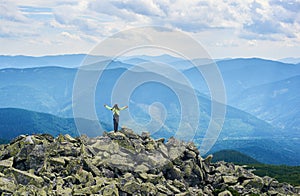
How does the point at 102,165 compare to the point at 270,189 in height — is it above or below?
above

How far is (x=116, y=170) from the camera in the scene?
152 feet

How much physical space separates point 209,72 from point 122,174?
69.3ft

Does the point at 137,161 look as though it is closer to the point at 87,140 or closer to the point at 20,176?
the point at 87,140

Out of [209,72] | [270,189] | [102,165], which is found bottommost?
[270,189]

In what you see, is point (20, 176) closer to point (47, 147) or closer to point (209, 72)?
point (47, 147)

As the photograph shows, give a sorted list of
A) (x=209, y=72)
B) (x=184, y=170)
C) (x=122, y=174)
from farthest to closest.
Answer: (x=209, y=72) → (x=184, y=170) → (x=122, y=174)

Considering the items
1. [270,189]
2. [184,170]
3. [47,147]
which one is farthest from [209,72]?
[47,147]

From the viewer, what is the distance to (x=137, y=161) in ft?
159

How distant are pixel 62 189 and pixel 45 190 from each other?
1.83 meters

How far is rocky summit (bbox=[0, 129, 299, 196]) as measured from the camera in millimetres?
40906

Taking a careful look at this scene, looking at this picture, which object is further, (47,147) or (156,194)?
(47,147)

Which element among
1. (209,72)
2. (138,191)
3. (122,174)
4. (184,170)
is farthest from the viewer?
(209,72)

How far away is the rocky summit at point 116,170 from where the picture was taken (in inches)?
1610

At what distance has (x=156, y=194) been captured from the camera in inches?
1695
